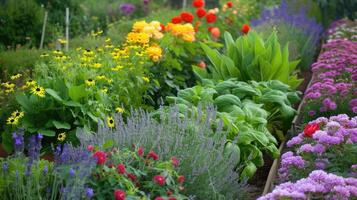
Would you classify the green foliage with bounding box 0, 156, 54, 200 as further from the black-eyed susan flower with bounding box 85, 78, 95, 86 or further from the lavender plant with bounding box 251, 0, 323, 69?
the lavender plant with bounding box 251, 0, 323, 69

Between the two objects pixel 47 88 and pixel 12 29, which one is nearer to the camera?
pixel 47 88

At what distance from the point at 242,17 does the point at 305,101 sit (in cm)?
483

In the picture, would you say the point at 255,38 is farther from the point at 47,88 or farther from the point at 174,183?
the point at 174,183

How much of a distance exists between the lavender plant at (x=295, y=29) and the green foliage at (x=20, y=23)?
10.6ft

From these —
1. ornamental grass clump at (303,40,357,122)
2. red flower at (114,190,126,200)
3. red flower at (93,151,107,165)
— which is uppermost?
red flower at (93,151,107,165)

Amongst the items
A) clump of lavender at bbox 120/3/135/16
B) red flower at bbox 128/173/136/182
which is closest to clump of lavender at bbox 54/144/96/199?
red flower at bbox 128/173/136/182

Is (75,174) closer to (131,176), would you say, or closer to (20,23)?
(131,176)

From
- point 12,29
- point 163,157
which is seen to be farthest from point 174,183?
point 12,29

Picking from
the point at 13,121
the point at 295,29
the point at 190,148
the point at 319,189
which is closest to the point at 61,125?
the point at 13,121

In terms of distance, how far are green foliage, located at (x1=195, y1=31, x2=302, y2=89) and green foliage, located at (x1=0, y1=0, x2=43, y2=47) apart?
3.39m

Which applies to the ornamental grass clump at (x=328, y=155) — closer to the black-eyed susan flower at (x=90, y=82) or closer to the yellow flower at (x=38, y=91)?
the black-eyed susan flower at (x=90, y=82)

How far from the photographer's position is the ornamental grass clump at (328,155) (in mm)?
4316

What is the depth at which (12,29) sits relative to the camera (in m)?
9.43

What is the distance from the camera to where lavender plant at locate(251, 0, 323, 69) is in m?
9.52
